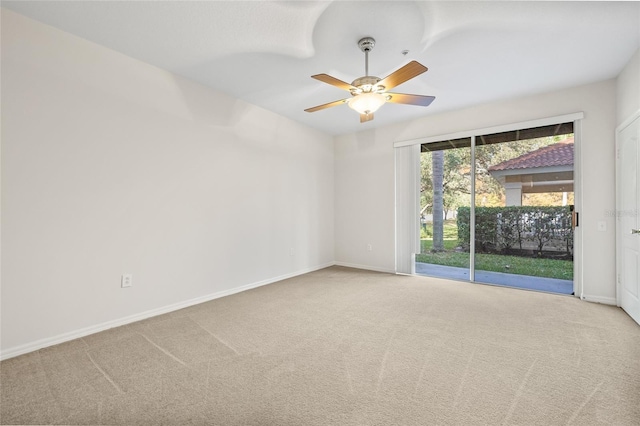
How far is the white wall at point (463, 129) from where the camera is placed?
3441mm

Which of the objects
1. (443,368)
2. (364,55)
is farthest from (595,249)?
(364,55)

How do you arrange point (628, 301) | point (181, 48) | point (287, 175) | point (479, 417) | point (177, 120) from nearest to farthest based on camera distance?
point (479, 417), point (181, 48), point (628, 301), point (177, 120), point (287, 175)

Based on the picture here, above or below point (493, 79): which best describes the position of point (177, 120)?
below

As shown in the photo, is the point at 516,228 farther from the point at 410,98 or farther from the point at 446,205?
the point at 410,98

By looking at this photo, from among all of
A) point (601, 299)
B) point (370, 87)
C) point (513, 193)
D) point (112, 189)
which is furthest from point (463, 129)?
point (112, 189)

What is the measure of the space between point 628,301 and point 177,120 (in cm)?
538

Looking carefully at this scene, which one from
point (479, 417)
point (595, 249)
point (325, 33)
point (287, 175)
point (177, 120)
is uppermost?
point (325, 33)

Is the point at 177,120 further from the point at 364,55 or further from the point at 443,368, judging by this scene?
the point at 443,368

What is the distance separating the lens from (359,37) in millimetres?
2561

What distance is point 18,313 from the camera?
7.43 ft

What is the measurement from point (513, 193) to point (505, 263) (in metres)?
1.18

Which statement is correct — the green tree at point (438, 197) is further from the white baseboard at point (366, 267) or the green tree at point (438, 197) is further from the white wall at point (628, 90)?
the white wall at point (628, 90)

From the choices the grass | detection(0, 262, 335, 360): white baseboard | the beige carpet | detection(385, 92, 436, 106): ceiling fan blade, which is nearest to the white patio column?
the grass

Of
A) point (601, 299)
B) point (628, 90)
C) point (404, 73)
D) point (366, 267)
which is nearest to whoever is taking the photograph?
point (404, 73)
